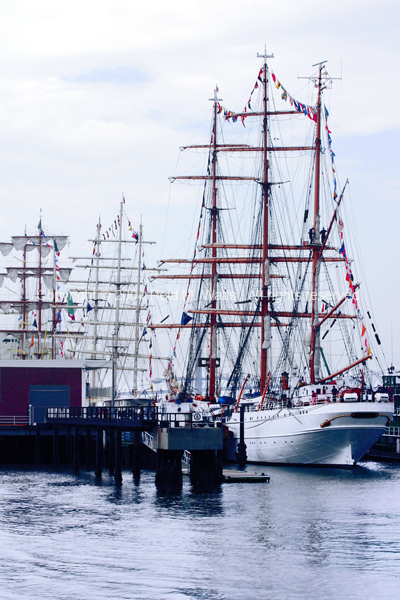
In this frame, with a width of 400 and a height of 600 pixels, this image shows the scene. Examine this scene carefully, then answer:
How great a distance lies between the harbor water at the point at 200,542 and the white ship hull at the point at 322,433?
9356mm

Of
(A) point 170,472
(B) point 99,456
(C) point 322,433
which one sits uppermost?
(C) point 322,433

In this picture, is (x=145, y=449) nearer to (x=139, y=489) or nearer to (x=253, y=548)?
(x=139, y=489)

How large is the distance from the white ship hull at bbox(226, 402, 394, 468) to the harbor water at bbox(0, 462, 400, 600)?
30.7 ft

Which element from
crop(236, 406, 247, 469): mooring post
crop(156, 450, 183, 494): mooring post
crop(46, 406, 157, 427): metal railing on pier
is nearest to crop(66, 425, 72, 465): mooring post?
crop(46, 406, 157, 427): metal railing on pier

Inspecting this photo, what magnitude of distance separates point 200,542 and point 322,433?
28273 mm

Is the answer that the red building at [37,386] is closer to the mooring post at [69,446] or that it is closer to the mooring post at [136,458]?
the mooring post at [69,446]

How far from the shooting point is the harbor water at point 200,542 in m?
25.3

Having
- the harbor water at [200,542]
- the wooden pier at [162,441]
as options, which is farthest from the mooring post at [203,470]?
the harbor water at [200,542]

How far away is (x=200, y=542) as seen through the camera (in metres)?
31.3

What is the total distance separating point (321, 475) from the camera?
55.0m

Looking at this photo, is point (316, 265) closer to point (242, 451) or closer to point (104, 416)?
point (242, 451)

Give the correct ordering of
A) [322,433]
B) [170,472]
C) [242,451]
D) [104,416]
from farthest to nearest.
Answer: [242,451] < [322,433] < [104,416] < [170,472]

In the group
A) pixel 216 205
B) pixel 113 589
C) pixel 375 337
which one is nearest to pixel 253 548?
pixel 113 589

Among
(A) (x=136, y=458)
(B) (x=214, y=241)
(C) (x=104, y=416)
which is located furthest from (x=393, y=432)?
(B) (x=214, y=241)
